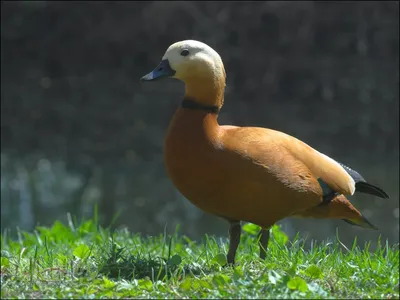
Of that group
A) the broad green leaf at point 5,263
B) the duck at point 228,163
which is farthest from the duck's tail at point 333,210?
the broad green leaf at point 5,263

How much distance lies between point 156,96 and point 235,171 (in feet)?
29.9

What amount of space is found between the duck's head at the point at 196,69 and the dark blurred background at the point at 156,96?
3383mm

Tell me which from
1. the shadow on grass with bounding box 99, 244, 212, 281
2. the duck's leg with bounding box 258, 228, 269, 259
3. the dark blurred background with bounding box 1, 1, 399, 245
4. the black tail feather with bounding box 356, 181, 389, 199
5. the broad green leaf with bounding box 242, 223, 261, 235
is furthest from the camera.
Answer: the dark blurred background with bounding box 1, 1, 399, 245

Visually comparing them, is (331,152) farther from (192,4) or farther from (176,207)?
(192,4)

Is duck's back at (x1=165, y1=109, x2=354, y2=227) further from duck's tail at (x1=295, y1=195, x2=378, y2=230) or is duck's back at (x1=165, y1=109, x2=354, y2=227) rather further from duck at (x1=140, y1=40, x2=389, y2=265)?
duck's tail at (x1=295, y1=195, x2=378, y2=230)

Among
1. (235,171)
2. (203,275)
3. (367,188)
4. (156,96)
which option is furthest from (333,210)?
(156,96)

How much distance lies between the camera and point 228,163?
4008mm

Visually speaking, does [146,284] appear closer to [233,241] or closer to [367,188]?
[233,241]

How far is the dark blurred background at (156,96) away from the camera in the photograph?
8.38 meters

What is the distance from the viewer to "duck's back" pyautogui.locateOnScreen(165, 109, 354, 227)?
13.1ft

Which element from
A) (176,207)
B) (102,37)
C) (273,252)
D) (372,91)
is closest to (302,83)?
(372,91)

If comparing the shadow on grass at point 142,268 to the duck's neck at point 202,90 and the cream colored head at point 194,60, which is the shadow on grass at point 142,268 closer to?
the duck's neck at point 202,90

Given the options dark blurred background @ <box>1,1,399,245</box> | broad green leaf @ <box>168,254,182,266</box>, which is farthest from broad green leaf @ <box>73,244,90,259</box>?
dark blurred background @ <box>1,1,399,245</box>

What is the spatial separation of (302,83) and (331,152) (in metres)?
3.72
